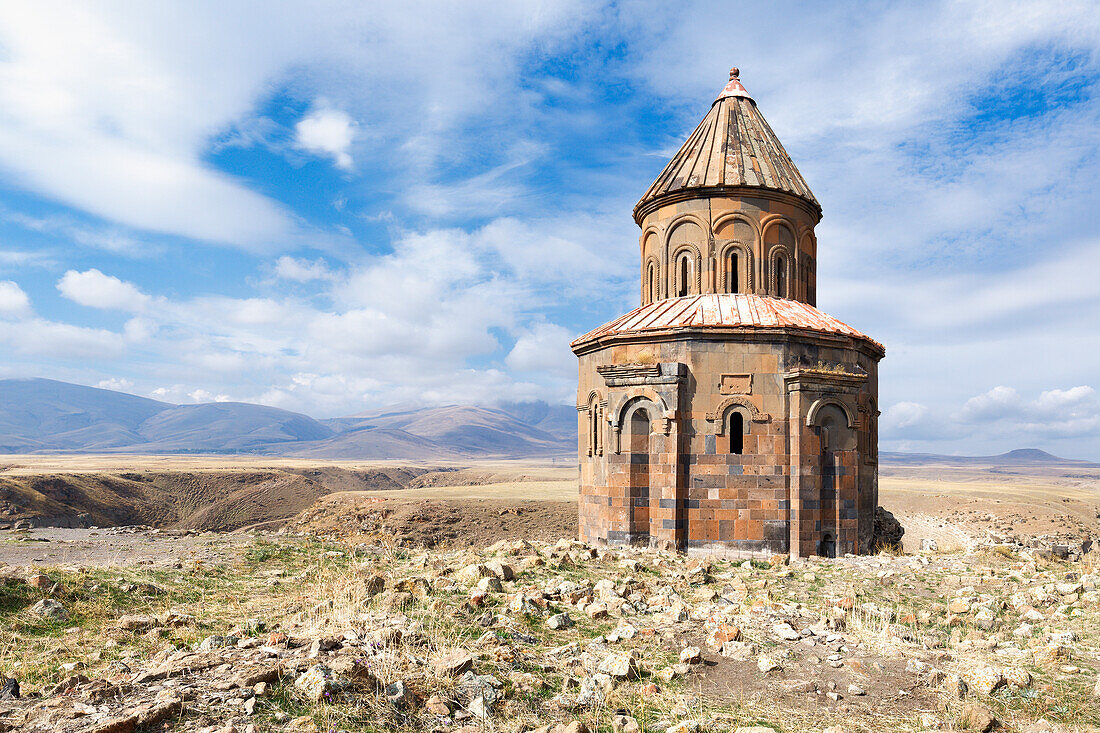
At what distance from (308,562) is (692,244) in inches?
391

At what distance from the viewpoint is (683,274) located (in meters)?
15.3

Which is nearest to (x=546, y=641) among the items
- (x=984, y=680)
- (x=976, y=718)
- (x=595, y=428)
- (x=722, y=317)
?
(x=976, y=718)

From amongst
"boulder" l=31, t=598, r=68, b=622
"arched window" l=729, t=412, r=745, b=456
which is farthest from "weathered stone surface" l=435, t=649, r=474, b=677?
"arched window" l=729, t=412, r=745, b=456

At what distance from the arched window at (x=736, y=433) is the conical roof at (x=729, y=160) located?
4973mm

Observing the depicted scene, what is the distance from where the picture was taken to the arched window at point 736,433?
13.0 m

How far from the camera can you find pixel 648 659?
20.2 feet

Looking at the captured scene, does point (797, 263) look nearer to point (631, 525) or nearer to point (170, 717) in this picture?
point (631, 525)

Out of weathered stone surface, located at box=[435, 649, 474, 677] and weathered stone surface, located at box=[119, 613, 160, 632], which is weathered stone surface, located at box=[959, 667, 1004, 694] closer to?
weathered stone surface, located at box=[435, 649, 474, 677]

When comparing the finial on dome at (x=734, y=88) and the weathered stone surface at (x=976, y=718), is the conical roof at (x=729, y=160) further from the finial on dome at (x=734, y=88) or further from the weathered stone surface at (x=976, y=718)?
the weathered stone surface at (x=976, y=718)

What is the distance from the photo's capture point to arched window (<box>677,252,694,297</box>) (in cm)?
1526

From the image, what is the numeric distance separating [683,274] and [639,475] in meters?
4.84

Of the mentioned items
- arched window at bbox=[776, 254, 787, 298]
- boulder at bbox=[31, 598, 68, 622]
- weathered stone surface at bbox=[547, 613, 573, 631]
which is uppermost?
arched window at bbox=[776, 254, 787, 298]

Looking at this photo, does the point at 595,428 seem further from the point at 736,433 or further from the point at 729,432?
the point at 736,433

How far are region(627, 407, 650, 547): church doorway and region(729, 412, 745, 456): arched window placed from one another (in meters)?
1.54
